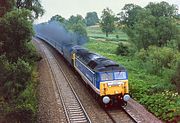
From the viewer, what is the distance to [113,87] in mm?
22219

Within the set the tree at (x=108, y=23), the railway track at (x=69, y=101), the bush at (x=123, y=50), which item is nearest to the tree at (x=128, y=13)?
the tree at (x=108, y=23)

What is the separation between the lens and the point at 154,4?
60.8m

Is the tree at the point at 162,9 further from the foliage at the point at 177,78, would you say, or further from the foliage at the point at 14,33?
the foliage at the point at 14,33

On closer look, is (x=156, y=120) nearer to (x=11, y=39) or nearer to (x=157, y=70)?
(x=11, y=39)

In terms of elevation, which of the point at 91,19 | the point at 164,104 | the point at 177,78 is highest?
the point at 91,19

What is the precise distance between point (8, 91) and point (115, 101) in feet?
23.6

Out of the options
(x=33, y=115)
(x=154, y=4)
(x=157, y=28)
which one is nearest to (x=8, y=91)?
(x=33, y=115)

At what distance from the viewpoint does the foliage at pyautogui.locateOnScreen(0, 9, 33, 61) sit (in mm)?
22562

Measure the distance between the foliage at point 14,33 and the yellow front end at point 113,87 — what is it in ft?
21.7

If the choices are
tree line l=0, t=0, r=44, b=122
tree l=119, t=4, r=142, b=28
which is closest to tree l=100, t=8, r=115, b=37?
Answer: tree l=119, t=4, r=142, b=28

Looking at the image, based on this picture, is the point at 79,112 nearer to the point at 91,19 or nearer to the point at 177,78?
the point at 177,78

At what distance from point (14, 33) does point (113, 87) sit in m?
7.88

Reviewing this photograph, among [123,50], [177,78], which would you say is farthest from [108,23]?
[177,78]

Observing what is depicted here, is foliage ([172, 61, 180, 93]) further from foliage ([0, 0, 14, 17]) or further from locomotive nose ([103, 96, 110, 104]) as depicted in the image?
foliage ([0, 0, 14, 17])
